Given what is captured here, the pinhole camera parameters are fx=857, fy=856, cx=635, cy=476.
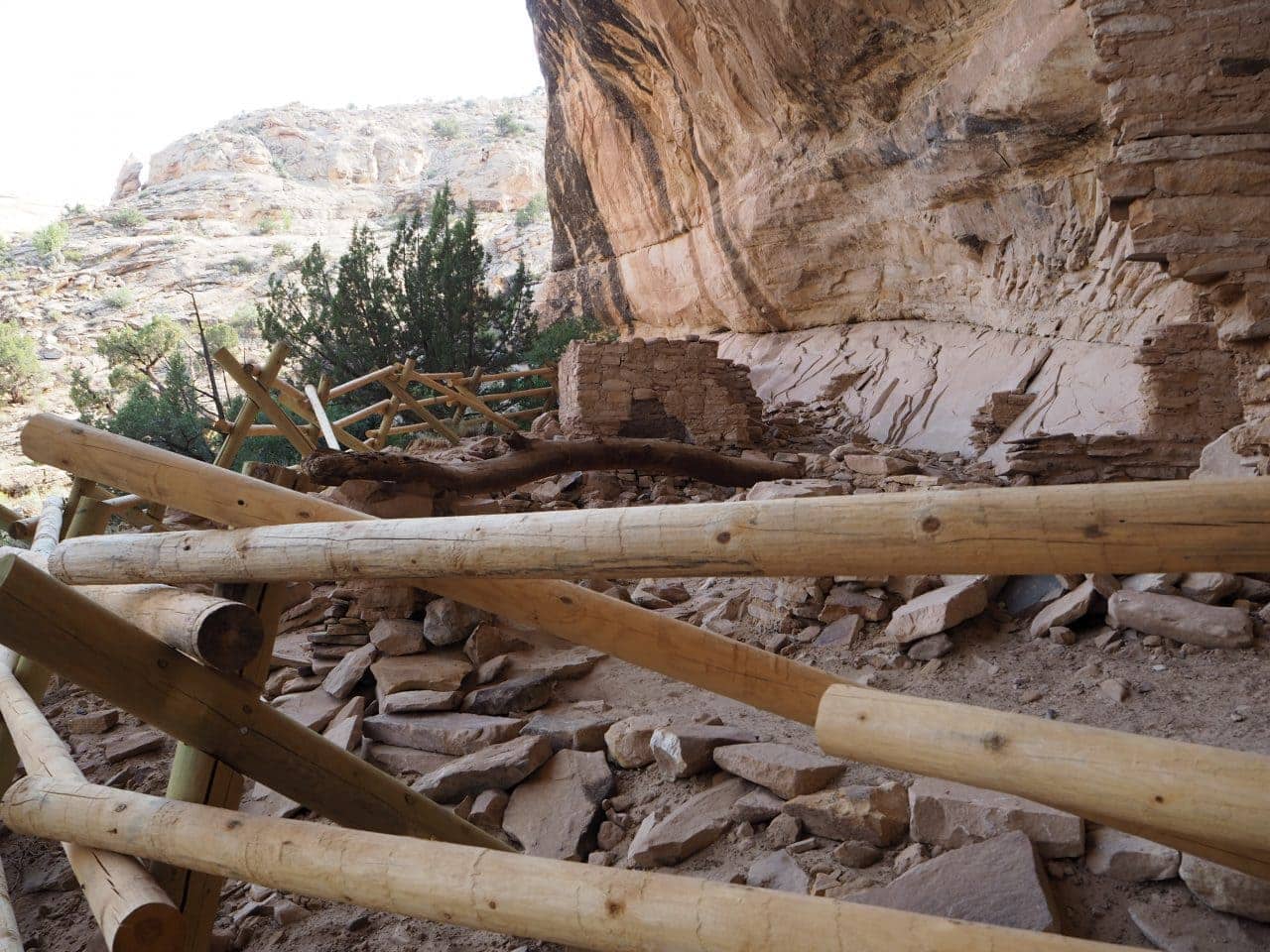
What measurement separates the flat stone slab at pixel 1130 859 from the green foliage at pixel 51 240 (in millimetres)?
36482

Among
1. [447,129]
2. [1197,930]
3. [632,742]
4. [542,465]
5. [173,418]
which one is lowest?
[173,418]

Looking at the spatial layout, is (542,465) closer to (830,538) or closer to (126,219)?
(830,538)

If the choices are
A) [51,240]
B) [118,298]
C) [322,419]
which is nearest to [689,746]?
[322,419]

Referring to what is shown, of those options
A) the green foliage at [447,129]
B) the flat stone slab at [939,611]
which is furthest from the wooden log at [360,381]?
the green foliage at [447,129]

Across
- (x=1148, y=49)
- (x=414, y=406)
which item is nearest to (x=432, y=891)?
(x=1148, y=49)

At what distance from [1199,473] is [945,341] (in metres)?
7.28

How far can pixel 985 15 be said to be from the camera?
830 cm

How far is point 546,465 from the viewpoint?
6.82 m

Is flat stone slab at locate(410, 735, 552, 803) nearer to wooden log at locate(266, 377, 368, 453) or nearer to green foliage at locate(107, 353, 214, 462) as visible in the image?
wooden log at locate(266, 377, 368, 453)

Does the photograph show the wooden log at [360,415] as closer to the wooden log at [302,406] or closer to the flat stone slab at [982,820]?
the wooden log at [302,406]

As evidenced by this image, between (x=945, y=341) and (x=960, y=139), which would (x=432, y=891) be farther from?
(x=945, y=341)

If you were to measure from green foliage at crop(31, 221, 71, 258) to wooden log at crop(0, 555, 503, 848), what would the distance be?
1382 inches

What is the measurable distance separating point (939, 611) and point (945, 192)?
25.4 ft

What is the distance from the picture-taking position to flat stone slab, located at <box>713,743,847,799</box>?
2.61 metres
